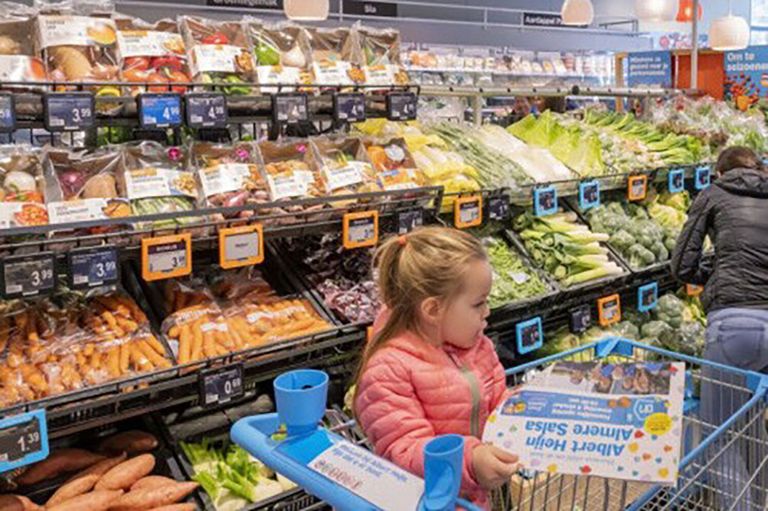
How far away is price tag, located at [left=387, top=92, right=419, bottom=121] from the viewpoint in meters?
2.83

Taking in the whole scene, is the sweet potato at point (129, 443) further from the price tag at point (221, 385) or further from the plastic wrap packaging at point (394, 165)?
the plastic wrap packaging at point (394, 165)

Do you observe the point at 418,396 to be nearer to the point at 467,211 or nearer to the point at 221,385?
the point at 221,385

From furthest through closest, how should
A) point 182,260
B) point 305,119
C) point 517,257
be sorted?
point 517,257 < point 305,119 < point 182,260

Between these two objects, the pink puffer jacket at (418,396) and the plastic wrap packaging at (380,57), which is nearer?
the pink puffer jacket at (418,396)

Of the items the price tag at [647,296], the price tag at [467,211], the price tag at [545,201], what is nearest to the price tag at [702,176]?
the price tag at [647,296]

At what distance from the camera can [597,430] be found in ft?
3.48

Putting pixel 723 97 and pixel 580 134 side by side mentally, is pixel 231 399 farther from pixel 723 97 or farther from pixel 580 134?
pixel 723 97

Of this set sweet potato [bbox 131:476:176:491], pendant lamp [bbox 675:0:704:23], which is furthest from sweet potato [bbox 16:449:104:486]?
pendant lamp [bbox 675:0:704:23]

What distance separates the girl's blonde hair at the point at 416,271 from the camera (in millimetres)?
1667

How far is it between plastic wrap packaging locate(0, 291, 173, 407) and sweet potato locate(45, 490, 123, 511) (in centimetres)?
33

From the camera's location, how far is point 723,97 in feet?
19.7

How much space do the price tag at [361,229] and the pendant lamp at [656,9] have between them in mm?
6704

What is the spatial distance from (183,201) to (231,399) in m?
0.62

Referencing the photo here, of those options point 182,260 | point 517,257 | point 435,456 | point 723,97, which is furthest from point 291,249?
point 723,97
